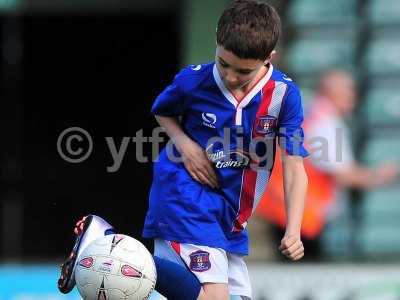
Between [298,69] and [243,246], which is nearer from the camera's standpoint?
[243,246]

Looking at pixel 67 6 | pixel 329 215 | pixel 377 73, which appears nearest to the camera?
pixel 329 215

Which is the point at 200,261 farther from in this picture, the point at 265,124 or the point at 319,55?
the point at 319,55

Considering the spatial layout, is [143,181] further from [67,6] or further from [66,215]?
[67,6]

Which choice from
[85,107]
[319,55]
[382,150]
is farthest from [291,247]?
[85,107]

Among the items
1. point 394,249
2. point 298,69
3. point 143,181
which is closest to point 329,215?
point 394,249

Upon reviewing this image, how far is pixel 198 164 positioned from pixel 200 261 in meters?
0.43

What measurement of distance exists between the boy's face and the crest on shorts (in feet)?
2.48

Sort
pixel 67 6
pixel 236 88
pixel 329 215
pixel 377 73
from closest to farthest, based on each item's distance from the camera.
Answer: pixel 236 88 < pixel 329 215 < pixel 377 73 < pixel 67 6

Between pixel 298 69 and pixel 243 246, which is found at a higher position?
pixel 298 69

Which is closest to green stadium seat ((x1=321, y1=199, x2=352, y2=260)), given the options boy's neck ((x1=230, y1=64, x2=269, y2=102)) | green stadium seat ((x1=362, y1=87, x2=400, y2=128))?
green stadium seat ((x1=362, y1=87, x2=400, y2=128))

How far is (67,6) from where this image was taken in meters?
11.5

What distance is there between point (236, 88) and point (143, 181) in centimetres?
705

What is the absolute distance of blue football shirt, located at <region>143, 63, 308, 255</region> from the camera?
15.5 feet

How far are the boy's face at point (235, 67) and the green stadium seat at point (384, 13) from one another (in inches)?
190
